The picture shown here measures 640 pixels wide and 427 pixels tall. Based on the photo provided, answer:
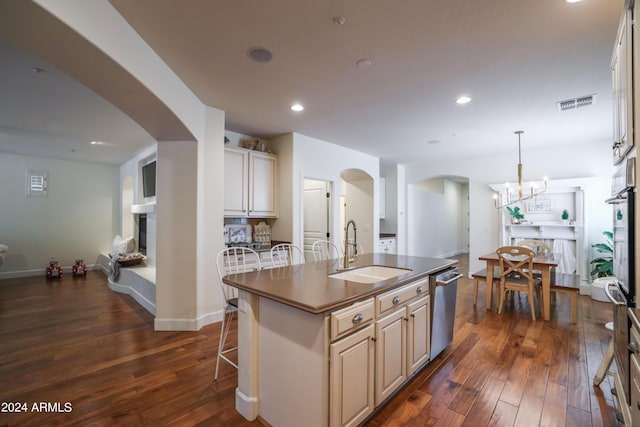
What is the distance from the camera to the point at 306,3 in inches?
72.5

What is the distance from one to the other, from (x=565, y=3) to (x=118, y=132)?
5.55 metres

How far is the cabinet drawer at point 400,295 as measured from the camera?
1.86m

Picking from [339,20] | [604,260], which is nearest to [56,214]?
[339,20]

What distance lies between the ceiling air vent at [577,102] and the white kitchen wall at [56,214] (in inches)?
360

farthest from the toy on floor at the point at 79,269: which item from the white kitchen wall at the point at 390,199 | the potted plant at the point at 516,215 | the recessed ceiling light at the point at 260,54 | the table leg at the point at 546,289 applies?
the potted plant at the point at 516,215

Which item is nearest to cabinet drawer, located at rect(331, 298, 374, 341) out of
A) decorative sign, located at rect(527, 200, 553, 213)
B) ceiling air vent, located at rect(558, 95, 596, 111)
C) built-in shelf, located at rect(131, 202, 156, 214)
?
ceiling air vent, located at rect(558, 95, 596, 111)

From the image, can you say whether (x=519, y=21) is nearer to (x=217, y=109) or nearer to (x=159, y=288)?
(x=217, y=109)

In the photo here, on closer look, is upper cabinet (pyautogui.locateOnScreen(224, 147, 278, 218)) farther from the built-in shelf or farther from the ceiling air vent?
the ceiling air vent

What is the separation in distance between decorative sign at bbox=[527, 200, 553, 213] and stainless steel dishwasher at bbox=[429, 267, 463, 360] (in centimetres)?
401

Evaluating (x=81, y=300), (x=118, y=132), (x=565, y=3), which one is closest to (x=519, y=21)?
(x=565, y=3)

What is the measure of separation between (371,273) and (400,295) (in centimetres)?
58

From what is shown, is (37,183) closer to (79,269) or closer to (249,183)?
(79,269)

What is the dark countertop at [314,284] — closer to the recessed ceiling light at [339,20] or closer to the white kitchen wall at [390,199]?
the recessed ceiling light at [339,20]

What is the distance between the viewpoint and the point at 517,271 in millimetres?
3781
